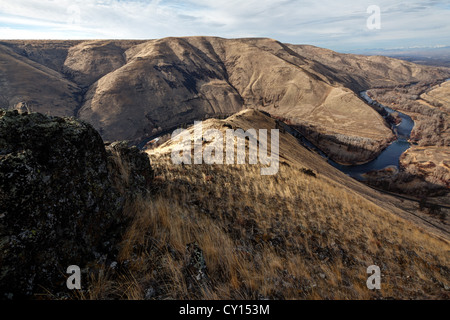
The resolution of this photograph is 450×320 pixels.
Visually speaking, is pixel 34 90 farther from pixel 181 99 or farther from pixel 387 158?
pixel 387 158

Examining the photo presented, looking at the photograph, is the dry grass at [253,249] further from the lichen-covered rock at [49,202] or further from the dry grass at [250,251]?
the lichen-covered rock at [49,202]

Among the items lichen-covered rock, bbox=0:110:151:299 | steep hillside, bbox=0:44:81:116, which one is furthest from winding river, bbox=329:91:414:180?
steep hillside, bbox=0:44:81:116

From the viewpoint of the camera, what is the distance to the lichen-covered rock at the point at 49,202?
9.23 ft

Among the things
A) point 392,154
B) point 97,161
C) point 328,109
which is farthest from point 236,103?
point 97,161

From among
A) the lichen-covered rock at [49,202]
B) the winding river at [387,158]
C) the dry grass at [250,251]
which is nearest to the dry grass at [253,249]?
the dry grass at [250,251]

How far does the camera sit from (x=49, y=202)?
3.34 m

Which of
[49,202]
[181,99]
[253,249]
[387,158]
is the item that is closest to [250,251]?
[253,249]

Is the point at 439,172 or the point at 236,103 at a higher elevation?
the point at 236,103

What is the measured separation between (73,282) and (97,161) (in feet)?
7.92

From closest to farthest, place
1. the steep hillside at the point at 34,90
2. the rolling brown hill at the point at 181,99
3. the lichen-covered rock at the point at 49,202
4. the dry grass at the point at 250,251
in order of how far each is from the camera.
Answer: the lichen-covered rock at the point at 49,202, the dry grass at the point at 250,251, the rolling brown hill at the point at 181,99, the steep hillside at the point at 34,90

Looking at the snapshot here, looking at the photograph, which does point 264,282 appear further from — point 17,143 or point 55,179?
point 17,143

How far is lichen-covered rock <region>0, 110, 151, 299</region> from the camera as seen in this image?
2812 millimetres

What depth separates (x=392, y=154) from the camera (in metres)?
105

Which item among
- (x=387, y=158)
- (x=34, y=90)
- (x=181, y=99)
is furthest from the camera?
(x=181, y=99)
